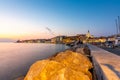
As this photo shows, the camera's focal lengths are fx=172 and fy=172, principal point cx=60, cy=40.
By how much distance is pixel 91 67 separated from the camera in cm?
1366

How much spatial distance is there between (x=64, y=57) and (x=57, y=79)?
450cm

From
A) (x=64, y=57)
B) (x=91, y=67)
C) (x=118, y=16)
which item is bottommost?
(x=91, y=67)

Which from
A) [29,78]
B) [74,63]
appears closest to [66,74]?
[29,78]

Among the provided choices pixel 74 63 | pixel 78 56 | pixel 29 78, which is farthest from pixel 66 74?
pixel 78 56

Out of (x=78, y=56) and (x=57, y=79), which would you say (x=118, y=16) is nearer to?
(x=78, y=56)

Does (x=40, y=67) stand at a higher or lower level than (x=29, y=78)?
higher

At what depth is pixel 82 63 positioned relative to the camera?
1304cm

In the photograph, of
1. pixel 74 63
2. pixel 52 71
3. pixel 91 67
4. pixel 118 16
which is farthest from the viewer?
pixel 118 16

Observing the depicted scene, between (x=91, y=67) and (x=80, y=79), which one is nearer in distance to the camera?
(x=80, y=79)

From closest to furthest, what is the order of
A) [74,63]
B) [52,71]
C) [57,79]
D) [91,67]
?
1. [57,79]
2. [52,71]
3. [74,63]
4. [91,67]

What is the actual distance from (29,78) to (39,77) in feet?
1.86

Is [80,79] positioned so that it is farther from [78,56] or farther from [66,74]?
[78,56]

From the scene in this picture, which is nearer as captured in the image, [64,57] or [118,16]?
[64,57]

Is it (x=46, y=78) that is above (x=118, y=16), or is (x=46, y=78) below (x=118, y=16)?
below
